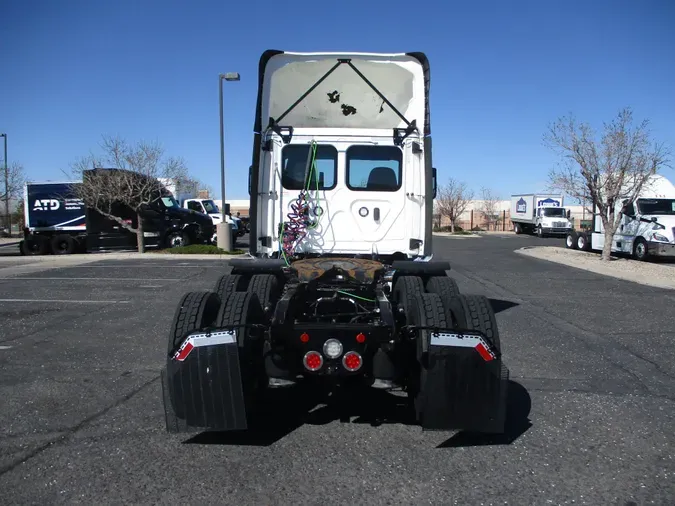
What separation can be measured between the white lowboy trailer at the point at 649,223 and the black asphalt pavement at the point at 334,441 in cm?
1307

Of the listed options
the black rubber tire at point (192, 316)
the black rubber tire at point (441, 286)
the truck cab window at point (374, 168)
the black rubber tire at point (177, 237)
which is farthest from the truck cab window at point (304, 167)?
the black rubber tire at point (177, 237)

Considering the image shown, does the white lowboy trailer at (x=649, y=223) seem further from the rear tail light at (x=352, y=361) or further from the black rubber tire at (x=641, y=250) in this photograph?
the rear tail light at (x=352, y=361)

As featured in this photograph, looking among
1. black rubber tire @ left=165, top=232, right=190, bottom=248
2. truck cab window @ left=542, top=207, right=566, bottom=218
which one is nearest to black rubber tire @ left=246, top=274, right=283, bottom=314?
black rubber tire @ left=165, top=232, right=190, bottom=248

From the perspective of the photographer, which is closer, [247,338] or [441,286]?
[247,338]

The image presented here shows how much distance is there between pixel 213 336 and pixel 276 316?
556 mm

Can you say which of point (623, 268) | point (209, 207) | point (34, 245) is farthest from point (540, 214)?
A: point (34, 245)

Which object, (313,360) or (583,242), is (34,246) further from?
(583,242)

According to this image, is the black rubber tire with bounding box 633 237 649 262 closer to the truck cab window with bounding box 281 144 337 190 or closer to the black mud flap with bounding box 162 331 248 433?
the truck cab window with bounding box 281 144 337 190

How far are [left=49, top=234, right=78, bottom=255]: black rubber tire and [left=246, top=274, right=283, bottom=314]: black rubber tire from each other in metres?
18.6

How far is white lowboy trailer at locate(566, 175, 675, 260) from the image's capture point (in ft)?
64.3

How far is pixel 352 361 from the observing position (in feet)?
13.1

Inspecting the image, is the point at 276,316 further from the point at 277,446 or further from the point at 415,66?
the point at 415,66

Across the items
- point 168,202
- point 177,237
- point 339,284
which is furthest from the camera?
point 168,202

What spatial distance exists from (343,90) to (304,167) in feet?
3.50
